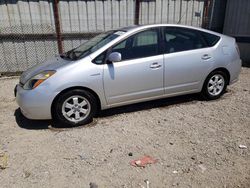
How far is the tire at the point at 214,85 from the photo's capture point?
4867 mm

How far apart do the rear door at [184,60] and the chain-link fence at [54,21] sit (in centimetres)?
334

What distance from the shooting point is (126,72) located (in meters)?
4.11

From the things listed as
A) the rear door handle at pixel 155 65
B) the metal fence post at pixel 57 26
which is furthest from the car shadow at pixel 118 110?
the metal fence post at pixel 57 26

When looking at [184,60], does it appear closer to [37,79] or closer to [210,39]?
[210,39]

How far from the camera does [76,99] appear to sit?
3.98m

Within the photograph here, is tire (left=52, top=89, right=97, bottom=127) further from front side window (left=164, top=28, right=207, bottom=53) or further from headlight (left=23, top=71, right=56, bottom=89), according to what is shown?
front side window (left=164, top=28, right=207, bottom=53)

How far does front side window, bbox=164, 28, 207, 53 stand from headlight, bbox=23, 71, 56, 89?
80.1 inches

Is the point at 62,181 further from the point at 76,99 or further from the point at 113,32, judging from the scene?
the point at 113,32

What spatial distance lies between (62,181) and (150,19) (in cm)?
618

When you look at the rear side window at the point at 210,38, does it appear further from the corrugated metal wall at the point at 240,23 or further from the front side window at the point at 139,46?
the corrugated metal wall at the point at 240,23

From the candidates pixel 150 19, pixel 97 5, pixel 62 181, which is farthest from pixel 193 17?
pixel 62 181

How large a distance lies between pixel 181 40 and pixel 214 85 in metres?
1.15

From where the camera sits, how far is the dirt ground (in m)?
2.86

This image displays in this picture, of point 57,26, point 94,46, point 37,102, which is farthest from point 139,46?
point 57,26
